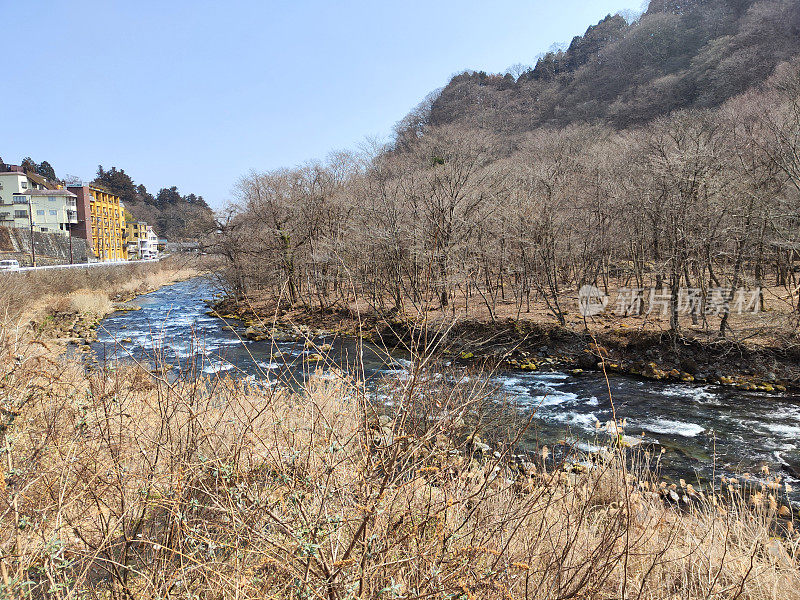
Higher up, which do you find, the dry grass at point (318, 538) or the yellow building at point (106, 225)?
the yellow building at point (106, 225)

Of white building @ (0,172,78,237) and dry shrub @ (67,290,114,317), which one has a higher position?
white building @ (0,172,78,237)

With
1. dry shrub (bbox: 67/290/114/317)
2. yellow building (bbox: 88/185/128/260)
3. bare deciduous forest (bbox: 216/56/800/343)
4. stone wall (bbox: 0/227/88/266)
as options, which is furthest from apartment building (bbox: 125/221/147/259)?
bare deciduous forest (bbox: 216/56/800/343)

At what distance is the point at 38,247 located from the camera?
161 feet

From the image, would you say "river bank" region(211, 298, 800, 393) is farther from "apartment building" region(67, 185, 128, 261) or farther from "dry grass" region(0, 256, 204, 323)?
"apartment building" region(67, 185, 128, 261)

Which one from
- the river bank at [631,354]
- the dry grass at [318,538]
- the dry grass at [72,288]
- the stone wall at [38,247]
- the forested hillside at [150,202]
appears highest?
the forested hillside at [150,202]

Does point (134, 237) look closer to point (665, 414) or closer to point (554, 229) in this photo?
point (554, 229)

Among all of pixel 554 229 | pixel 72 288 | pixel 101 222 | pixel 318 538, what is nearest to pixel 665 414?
pixel 554 229

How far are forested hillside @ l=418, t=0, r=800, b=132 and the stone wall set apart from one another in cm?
5007

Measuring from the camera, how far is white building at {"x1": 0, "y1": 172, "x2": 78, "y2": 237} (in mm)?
56844

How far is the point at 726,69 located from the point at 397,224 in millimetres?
43263

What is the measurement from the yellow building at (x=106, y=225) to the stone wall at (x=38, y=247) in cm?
986

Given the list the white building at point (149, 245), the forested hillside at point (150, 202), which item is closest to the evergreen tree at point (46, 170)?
the forested hillside at point (150, 202)

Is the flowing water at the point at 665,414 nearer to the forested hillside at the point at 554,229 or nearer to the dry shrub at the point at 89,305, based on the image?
the forested hillside at the point at 554,229

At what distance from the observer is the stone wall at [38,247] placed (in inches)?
1757
